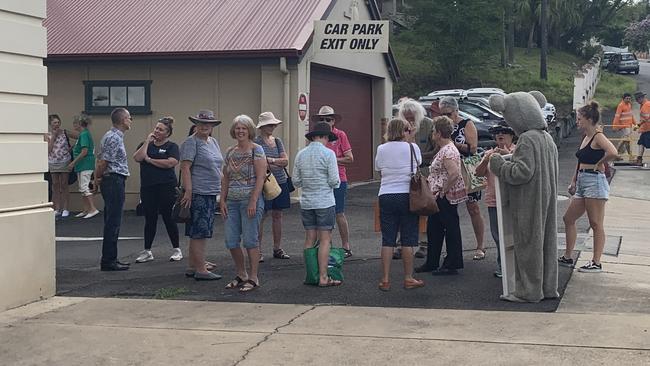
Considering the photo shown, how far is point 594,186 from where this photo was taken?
851cm

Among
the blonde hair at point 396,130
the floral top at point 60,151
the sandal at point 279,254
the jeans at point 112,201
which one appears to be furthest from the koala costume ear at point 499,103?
the floral top at point 60,151

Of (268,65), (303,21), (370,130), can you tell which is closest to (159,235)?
(268,65)

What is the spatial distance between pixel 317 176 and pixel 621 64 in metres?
55.1

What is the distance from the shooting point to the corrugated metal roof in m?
15.2

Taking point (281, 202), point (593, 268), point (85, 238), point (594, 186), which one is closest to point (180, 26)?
point (85, 238)

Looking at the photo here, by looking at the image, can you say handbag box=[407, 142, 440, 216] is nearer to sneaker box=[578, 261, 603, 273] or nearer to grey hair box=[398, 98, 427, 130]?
grey hair box=[398, 98, 427, 130]

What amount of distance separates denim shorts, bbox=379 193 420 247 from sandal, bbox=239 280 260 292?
138 centimetres

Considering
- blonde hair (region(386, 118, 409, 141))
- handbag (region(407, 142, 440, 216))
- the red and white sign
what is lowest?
handbag (region(407, 142, 440, 216))

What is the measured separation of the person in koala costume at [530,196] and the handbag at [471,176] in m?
1.00

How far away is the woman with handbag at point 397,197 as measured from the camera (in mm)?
8141

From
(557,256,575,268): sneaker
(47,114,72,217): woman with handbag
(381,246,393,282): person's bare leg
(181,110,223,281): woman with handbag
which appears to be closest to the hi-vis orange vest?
(557,256,575,268): sneaker

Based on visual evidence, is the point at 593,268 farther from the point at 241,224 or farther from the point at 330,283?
the point at 241,224

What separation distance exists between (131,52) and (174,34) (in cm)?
90

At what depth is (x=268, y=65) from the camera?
1513cm
